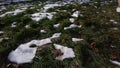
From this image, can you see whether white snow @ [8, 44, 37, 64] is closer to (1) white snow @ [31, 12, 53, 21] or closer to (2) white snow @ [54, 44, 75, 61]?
(2) white snow @ [54, 44, 75, 61]

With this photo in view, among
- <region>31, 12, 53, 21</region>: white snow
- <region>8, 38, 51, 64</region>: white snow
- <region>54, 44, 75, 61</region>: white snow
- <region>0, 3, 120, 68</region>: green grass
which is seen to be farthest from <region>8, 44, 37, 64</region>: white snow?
<region>31, 12, 53, 21</region>: white snow

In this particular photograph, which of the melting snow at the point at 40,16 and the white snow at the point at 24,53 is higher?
the white snow at the point at 24,53

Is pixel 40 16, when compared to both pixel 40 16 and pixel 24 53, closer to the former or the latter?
pixel 40 16

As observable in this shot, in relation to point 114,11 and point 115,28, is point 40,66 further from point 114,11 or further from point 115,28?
point 114,11

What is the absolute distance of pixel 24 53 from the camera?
15.9ft

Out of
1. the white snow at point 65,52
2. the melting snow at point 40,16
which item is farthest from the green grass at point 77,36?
the melting snow at point 40,16

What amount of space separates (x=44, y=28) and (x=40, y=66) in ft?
7.27

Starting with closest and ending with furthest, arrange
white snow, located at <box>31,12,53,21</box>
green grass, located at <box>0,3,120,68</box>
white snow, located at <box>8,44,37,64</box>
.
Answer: green grass, located at <box>0,3,120,68</box>, white snow, located at <box>8,44,37,64</box>, white snow, located at <box>31,12,53,21</box>

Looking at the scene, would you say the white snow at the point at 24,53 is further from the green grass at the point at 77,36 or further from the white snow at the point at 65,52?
the white snow at the point at 65,52

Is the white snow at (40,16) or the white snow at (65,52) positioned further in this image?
the white snow at (40,16)

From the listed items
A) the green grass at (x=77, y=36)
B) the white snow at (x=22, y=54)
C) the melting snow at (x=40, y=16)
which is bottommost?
the melting snow at (x=40, y=16)

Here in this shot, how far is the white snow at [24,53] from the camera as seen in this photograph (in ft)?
15.1

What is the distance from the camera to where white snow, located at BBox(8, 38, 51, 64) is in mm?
4590

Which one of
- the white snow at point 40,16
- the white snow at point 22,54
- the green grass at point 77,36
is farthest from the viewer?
the white snow at point 40,16
